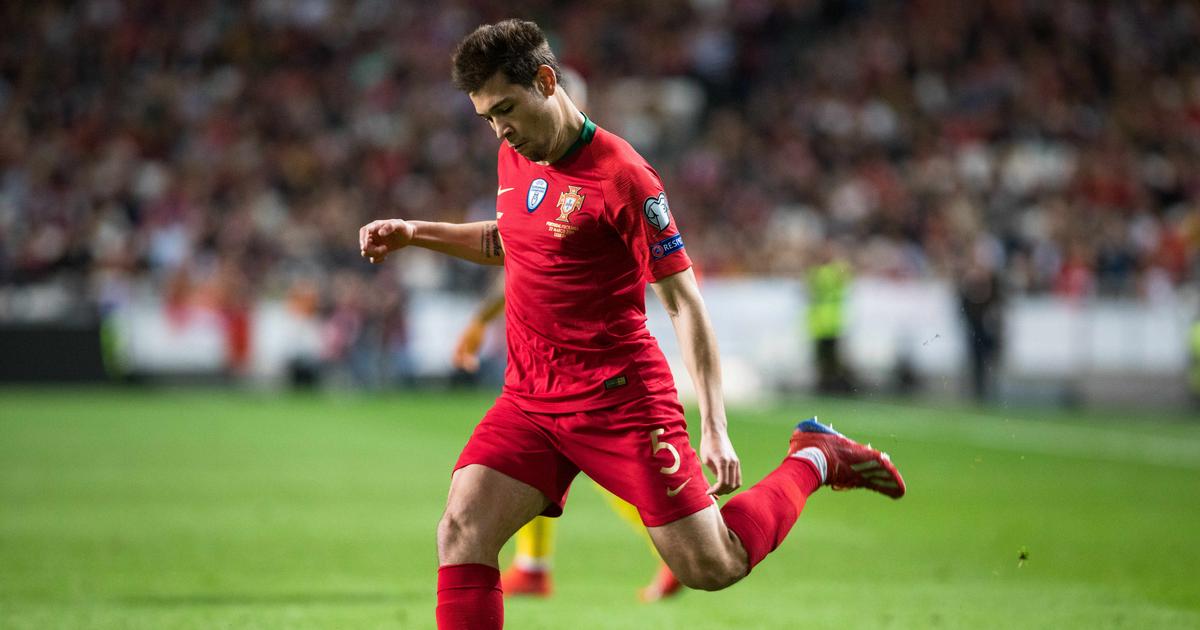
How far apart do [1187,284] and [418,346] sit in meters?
11.4

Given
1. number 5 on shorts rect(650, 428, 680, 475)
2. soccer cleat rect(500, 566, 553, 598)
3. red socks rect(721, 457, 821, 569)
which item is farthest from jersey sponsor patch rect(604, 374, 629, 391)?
soccer cleat rect(500, 566, 553, 598)

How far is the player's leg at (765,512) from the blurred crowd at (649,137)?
16.1 meters

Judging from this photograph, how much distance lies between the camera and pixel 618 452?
4543 millimetres

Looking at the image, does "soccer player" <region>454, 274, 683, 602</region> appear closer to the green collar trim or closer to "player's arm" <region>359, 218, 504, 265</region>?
"player's arm" <region>359, 218, 504, 265</region>

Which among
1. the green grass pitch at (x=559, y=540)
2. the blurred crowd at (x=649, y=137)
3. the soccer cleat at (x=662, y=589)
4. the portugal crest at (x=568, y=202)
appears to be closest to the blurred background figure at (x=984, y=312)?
the blurred crowd at (x=649, y=137)

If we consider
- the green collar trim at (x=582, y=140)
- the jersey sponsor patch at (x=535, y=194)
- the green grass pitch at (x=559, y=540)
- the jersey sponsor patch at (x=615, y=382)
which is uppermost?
the green collar trim at (x=582, y=140)

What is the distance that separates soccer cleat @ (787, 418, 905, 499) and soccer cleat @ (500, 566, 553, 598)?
6.80 feet

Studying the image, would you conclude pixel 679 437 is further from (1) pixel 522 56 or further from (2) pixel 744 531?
(1) pixel 522 56

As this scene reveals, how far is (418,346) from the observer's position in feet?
73.4

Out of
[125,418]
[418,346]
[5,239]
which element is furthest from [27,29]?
[125,418]

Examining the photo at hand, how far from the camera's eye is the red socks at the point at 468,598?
4434 millimetres

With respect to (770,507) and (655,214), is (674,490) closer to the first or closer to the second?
(770,507)

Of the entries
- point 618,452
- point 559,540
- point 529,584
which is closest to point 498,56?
point 618,452

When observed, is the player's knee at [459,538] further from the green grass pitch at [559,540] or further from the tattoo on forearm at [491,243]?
the green grass pitch at [559,540]
